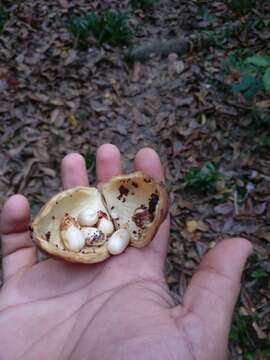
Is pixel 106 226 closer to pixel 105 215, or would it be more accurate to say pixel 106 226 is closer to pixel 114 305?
pixel 105 215

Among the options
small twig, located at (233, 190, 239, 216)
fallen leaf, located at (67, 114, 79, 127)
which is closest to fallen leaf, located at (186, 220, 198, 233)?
small twig, located at (233, 190, 239, 216)

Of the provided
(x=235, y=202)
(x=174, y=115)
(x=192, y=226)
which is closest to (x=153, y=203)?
(x=192, y=226)

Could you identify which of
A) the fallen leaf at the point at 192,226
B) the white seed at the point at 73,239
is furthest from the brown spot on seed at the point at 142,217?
the fallen leaf at the point at 192,226

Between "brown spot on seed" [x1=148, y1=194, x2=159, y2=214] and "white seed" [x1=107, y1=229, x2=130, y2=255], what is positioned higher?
"brown spot on seed" [x1=148, y1=194, x2=159, y2=214]

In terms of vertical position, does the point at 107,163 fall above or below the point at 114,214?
above

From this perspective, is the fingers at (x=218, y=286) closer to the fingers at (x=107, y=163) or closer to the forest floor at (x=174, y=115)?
the fingers at (x=107, y=163)

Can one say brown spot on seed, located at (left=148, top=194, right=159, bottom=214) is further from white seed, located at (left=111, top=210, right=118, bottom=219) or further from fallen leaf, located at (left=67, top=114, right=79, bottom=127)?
fallen leaf, located at (left=67, top=114, right=79, bottom=127)

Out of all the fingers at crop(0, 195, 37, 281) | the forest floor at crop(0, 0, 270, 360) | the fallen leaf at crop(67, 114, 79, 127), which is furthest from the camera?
the fallen leaf at crop(67, 114, 79, 127)
